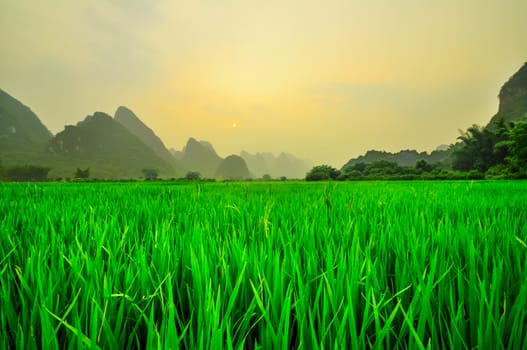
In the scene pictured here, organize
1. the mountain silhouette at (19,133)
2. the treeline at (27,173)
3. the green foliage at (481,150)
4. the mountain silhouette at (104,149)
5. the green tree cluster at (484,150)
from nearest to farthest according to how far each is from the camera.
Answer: the green tree cluster at (484,150) < the green foliage at (481,150) < the treeline at (27,173) < the mountain silhouette at (19,133) < the mountain silhouette at (104,149)

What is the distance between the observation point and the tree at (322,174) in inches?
1732

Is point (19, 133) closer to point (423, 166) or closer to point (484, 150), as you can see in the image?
point (423, 166)

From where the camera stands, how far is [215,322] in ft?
1.43

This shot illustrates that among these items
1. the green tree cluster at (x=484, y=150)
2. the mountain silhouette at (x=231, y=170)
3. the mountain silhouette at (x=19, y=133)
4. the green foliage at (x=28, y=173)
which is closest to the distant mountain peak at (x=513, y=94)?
the green tree cluster at (x=484, y=150)

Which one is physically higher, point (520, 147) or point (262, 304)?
point (520, 147)

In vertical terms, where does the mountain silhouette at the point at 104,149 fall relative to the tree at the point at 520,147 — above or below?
above

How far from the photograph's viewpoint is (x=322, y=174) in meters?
44.1

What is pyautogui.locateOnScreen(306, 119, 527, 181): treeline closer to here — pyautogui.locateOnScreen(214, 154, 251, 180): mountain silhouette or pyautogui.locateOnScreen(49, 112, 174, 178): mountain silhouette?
pyautogui.locateOnScreen(49, 112, 174, 178): mountain silhouette

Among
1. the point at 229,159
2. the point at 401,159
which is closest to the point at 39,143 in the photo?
the point at 229,159

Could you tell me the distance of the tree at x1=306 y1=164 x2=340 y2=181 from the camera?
144 feet

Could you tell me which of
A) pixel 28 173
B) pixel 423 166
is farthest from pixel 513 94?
pixel 28 173

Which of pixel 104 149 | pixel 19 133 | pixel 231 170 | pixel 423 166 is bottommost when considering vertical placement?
pixel 423 166

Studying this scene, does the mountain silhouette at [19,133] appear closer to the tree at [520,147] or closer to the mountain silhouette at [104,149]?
the mountain silhouette at [104,149]

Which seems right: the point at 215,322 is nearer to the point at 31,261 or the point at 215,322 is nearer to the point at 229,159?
the point at 31,261
